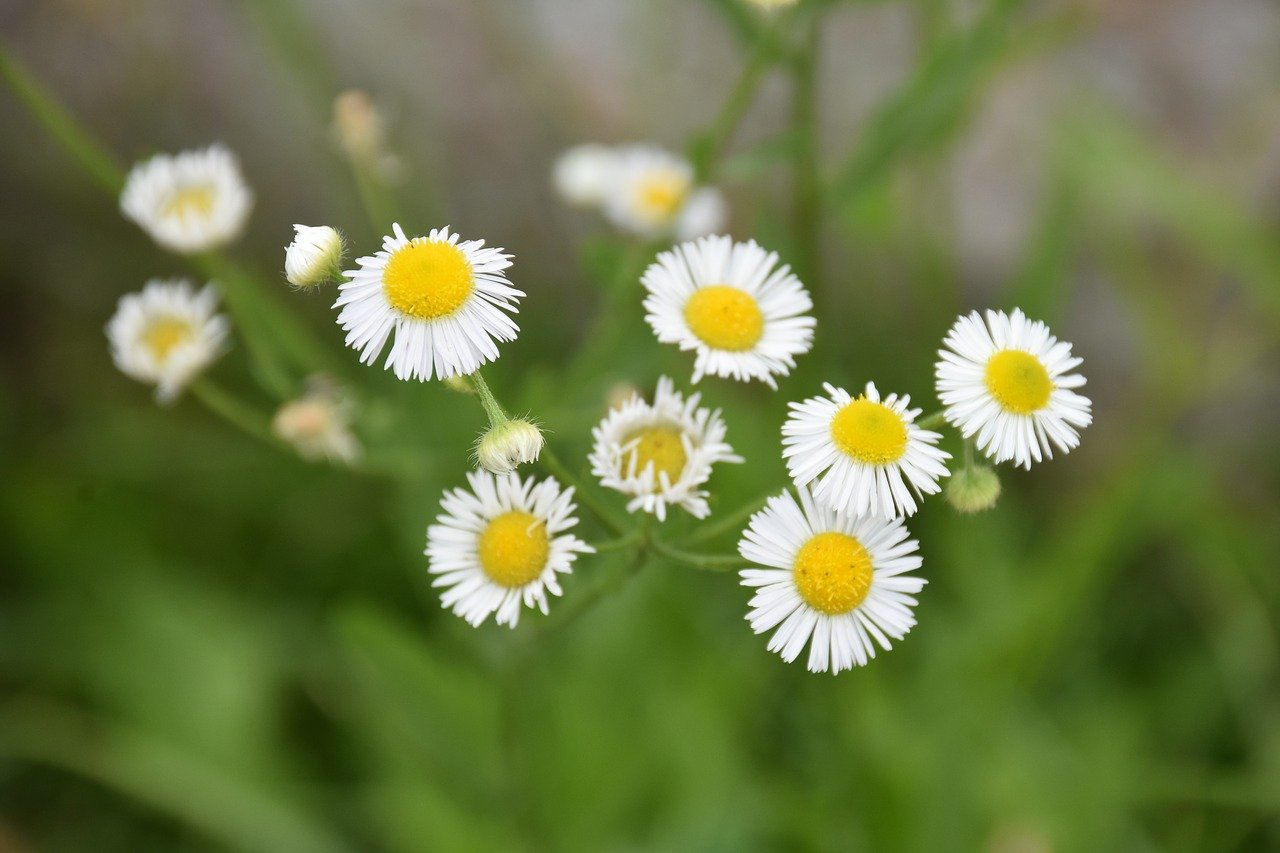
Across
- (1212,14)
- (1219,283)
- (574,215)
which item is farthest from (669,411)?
(1212,14)

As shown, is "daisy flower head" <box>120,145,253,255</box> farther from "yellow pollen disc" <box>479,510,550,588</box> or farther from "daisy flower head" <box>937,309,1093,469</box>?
"daisy flower head" <box>937,309,1093,469</box>

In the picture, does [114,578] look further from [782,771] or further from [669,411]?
[669,411]

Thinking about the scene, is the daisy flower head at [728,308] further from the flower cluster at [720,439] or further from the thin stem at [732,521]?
the thin stem at [732,521]

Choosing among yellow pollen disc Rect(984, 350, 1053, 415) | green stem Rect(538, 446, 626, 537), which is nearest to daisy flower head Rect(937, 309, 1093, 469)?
yellow pollen disc Rect(984, 350, 1053, 415)

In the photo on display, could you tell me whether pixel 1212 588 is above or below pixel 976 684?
above

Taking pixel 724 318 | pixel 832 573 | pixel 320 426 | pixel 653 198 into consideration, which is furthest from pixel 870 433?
pixel 653 198

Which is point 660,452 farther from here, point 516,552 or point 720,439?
point 516,552

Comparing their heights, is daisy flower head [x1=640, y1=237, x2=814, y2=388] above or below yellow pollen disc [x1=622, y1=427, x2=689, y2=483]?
above
